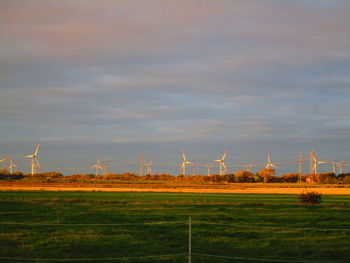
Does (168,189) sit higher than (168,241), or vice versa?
(168,241)

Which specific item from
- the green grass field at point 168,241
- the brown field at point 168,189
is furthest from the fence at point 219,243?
the brown field at point 168,189

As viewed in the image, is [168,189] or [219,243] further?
[168,189]

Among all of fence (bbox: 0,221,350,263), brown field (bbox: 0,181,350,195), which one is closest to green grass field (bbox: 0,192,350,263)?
fence (bbox: 0,221,350,263)

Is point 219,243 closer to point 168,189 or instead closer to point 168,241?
point 168,241

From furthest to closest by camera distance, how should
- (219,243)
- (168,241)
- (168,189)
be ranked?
(168,189) → (168,241) → (219,243)

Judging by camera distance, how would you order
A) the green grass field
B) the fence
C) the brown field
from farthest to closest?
the brown field
the green grass field
the fence

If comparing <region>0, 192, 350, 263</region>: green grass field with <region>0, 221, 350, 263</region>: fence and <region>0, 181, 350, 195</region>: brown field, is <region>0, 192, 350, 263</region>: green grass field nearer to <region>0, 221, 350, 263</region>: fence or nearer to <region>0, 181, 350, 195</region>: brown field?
<region>0, 221, 350, 263</region>: fence

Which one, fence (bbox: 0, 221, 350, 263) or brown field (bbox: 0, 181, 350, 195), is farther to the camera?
brown field (bbox: 0, 181, 350, 195)

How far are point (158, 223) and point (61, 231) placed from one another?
6428mm

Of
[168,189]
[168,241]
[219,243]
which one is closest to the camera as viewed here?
[219,243]

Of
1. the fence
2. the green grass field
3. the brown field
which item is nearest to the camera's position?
the fence

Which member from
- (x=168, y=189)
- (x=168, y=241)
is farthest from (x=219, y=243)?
(x=168, y=189)

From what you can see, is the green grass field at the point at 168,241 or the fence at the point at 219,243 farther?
the green grass field at the point at 168,241

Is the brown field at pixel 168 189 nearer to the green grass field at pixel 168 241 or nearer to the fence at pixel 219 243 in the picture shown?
the fence at pixel 219 243
